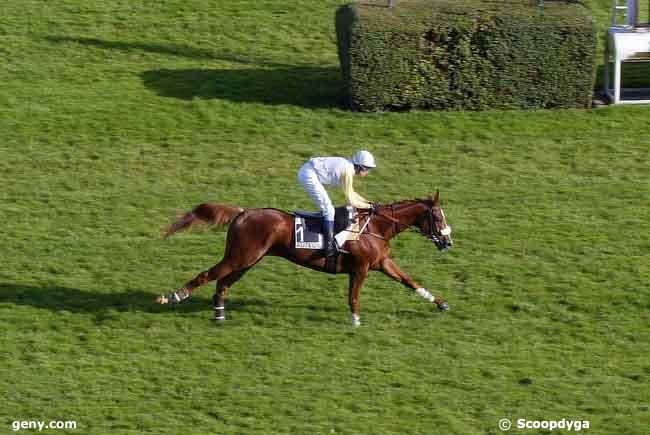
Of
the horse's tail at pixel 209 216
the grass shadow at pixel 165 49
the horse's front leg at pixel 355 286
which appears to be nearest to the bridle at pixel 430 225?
the horse's front leg at pixel 355 286

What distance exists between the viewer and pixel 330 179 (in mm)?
12430

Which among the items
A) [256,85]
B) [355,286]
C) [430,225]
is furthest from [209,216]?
[256,85]

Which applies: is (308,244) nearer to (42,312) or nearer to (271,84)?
(42,312)

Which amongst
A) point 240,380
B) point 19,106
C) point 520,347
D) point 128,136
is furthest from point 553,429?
point 19,106

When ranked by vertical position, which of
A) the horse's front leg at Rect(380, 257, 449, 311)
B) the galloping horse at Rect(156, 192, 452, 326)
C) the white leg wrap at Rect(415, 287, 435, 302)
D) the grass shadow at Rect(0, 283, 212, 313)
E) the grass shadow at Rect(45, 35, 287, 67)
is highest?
the grass shadow at Rect(45, 35, 287, 67)

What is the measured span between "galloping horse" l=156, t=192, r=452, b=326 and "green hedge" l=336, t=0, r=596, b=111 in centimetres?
558

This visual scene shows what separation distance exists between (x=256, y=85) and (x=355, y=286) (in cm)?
745

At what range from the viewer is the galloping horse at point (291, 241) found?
1240 centimetres

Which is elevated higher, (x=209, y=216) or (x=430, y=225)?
(x=209, y=216)

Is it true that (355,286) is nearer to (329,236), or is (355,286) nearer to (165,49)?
(329,236)

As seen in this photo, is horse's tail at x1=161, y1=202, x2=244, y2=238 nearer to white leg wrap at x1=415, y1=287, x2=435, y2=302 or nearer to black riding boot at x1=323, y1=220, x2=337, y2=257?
black riding boot at x1=323, y1=220, x2=337, y2=257

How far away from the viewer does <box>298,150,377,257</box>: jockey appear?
12.3 m

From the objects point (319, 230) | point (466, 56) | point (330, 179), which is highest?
point (466, 56)

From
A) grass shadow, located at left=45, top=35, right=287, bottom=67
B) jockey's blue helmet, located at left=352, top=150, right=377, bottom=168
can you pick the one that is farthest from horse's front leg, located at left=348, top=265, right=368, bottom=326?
grass shadow, located at left=45, top=35, right=287, bottom=67
